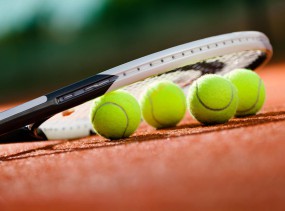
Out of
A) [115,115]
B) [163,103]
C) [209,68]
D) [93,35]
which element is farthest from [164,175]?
[93,35]

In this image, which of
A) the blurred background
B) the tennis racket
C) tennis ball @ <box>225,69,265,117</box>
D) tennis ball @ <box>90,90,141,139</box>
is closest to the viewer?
the tennis racket

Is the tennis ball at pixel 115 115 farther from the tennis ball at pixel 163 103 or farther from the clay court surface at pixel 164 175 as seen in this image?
the tennis ball at pixel 163 103

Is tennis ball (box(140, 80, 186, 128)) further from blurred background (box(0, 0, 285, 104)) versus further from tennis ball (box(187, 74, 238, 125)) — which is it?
blurred background (box(0, 0, 285, 104))

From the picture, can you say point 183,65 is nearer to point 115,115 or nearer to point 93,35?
point 115,115

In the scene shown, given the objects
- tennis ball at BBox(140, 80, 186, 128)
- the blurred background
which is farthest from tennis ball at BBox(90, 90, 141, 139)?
the blurred background

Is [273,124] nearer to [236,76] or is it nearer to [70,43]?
[236,76]

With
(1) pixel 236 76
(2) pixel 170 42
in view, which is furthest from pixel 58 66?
(1) pixel 236 76
